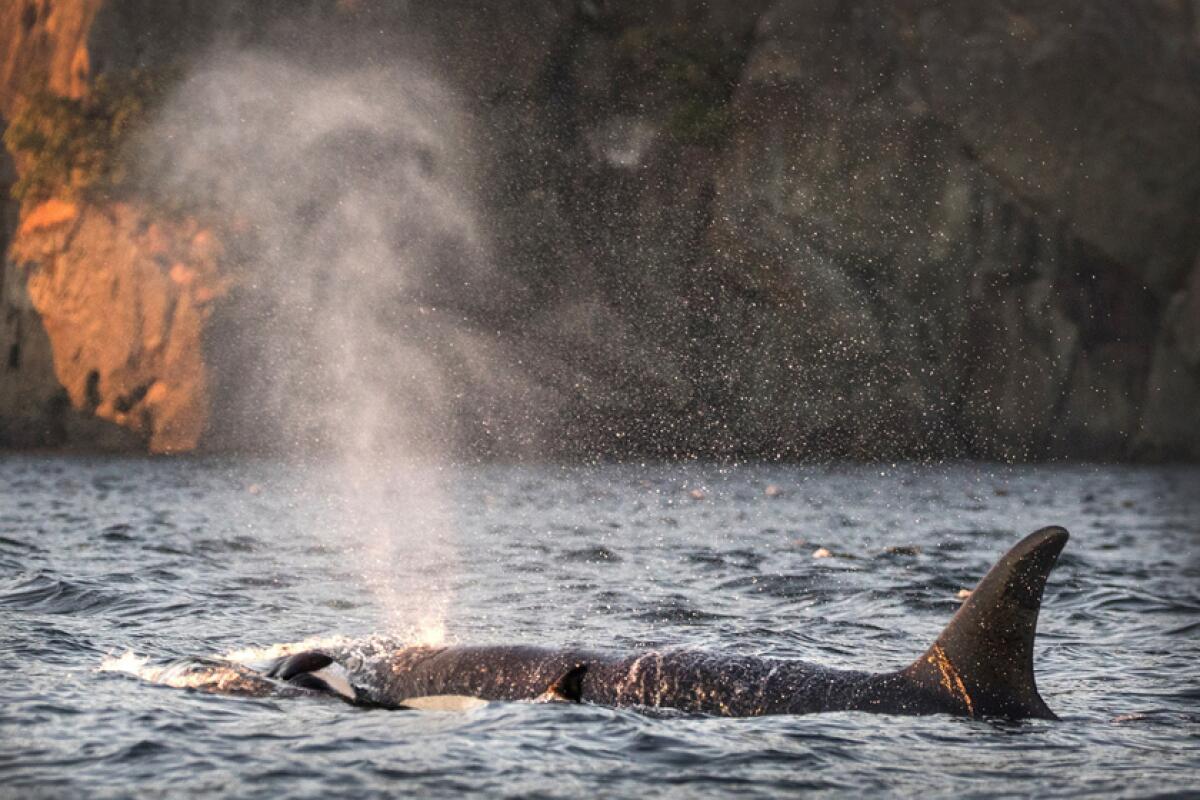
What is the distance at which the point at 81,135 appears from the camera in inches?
2436

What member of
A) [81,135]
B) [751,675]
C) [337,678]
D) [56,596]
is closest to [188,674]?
[337,678]

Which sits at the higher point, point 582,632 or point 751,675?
point 751,675

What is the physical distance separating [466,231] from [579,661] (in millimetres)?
54289

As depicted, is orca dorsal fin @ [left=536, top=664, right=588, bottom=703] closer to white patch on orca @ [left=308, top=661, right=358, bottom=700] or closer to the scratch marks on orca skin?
white patch on orca @ [left=308, top=661, right=358, bottom=700]

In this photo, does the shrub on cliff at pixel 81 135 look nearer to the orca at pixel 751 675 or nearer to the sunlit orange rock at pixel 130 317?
the sunlit orange rock at pixel 130 317

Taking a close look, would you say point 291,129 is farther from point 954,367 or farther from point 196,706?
point 196,706

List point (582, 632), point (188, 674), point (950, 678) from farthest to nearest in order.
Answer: point (582, 632), point (188, 674), point (950, 678)

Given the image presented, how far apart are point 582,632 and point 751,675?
3.96 meters

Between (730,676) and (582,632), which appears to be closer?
(730,676)

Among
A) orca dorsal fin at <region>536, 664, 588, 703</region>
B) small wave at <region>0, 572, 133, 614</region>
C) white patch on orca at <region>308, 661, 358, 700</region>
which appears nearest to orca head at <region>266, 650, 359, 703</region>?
white patch on orca at <region>308, 661, 358, 700</region>

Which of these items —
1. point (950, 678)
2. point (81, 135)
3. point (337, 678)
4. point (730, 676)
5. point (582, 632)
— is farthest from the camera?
point (81, 135)

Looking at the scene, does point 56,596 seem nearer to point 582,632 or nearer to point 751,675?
point 582,632

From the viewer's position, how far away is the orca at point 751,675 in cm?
993

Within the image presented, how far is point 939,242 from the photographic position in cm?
6191
